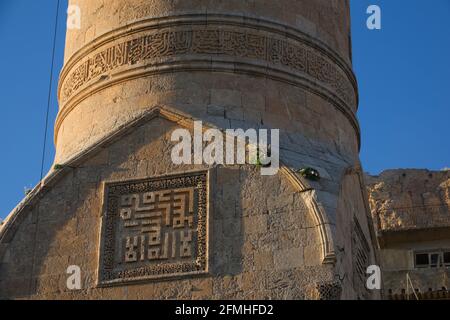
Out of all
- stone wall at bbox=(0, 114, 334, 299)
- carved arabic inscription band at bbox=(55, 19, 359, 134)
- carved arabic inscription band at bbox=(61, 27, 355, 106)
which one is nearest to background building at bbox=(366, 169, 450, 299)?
carved arabic inscription band at bbox=(55, 19, 359, 134)

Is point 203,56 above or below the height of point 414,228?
below

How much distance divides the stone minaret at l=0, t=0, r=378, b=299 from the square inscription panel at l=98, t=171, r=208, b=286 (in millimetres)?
12

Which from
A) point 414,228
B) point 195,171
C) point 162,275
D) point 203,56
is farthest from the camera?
point 414,228

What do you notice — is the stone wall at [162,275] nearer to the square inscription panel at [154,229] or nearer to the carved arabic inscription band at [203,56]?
the square inscription panel at [154,229]

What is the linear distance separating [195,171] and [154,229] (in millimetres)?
626

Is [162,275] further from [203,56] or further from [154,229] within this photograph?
[203,56]

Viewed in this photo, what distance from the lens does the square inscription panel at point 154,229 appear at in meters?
8.41

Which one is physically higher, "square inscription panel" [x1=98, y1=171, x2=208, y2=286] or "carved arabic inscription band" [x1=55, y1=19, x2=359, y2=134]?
"carved arabic inscription band" [x1=55, y1=19, x2=359, y2=134]

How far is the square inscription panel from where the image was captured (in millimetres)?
8414

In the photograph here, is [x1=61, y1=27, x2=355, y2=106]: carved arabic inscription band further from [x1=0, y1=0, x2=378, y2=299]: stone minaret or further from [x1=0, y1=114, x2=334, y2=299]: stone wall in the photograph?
[x1=0, y1=114, x2=334, y2=299]: stone wall

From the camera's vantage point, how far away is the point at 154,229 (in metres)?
8.62

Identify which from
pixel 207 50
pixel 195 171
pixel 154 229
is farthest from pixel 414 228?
pixel 154 229

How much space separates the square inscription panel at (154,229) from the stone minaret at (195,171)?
12mm
